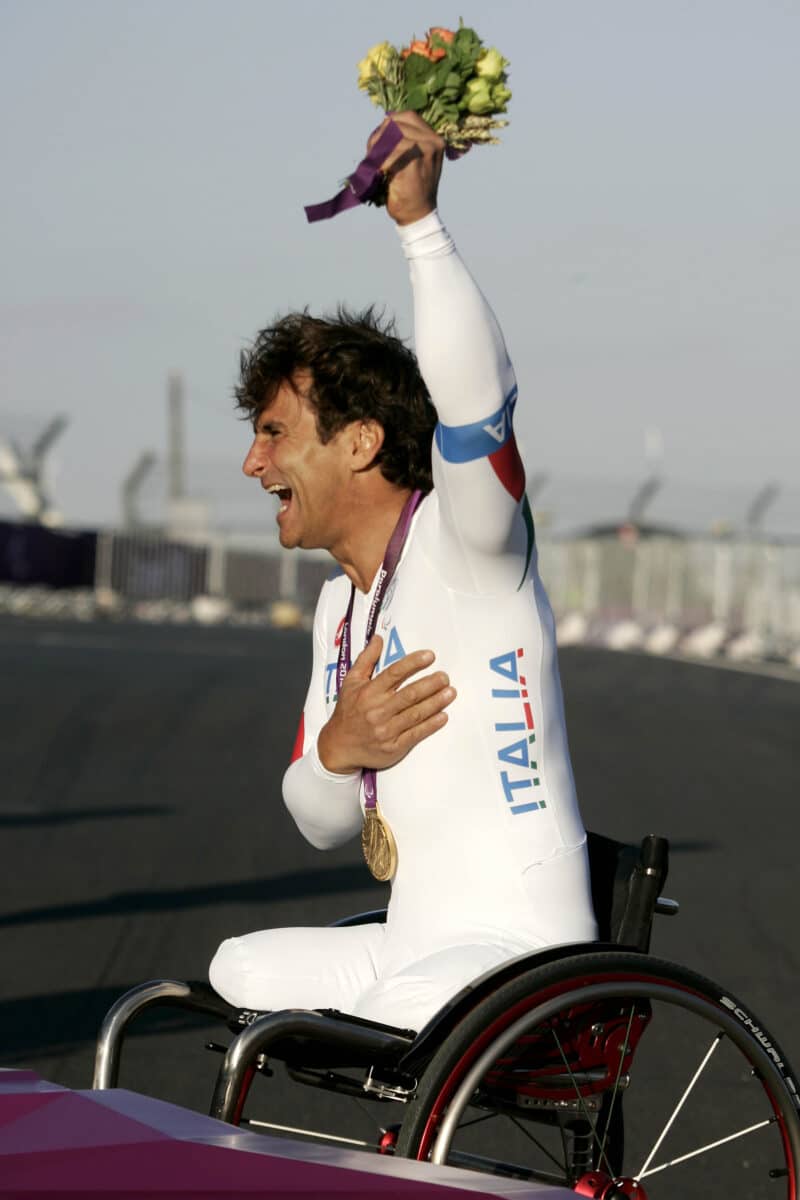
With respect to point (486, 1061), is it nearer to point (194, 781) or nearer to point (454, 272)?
point (454, 272)

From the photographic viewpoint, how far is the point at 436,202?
2.75m

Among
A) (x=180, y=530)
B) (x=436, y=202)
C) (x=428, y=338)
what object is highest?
(x=436, y=202)

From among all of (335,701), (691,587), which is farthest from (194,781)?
(691,587)

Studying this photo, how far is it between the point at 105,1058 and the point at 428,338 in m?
1.12

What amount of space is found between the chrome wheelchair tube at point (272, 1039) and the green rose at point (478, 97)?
4.13 feet

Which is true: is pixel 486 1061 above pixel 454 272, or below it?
below

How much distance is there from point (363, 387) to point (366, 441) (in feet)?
0.29

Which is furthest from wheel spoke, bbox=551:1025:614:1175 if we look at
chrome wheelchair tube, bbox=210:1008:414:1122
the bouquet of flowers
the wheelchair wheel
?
the bouquet of flowers

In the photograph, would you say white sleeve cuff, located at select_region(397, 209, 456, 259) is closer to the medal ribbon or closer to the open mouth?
the medal ribbon

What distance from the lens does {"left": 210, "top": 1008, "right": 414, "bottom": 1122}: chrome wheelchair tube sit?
8.80 ft

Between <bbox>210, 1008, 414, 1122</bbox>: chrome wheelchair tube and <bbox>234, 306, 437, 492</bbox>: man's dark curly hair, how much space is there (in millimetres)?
888

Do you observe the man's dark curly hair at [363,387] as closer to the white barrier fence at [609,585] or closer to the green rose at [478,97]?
the green rose at [478,97]

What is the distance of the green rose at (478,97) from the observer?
282 centimetres

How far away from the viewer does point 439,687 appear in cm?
293
